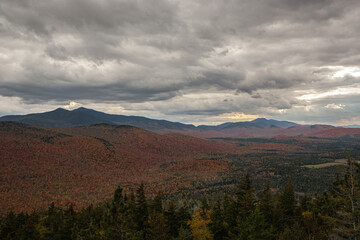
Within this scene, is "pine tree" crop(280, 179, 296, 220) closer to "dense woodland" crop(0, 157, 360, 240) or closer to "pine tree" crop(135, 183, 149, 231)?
"dense woodland" crop(0, 157, 360, 240)

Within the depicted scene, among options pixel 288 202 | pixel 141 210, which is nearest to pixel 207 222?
pixel 141 210

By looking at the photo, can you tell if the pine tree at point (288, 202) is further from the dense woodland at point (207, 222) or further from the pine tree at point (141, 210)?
the pine tree at point (141, 210)

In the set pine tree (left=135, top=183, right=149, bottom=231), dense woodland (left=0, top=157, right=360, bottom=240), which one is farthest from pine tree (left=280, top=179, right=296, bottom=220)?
pine tree (left=135, top=183, right=149, bottom=231)

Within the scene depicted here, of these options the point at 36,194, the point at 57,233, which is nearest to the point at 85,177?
the point at 36,194

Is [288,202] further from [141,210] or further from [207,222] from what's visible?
[141,210]

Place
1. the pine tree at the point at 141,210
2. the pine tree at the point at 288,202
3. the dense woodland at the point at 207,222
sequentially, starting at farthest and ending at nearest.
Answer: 1. the pine tree at the point at 288,202
2. the pine tree at the point at 141,210
3. the dense woodland at the point at 207,222

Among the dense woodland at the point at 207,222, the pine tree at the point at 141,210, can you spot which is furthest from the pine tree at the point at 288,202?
the pine tree at the point at 141,210

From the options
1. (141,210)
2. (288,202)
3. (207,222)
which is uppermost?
(288,202)

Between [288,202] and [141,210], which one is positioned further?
[288,202]

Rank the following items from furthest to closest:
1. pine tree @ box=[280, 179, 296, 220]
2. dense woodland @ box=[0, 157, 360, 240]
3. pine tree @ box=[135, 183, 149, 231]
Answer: pine tree @ box=[280, 179, 296, 220]
pine tree @ box=[135, 183, 149, 231]
dense woodland @ box=[0, 157, 360, 240]

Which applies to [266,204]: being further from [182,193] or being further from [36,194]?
[36,194]

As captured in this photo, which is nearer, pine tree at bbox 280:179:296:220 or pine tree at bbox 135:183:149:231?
pine tree at bbox 135:183:149:231

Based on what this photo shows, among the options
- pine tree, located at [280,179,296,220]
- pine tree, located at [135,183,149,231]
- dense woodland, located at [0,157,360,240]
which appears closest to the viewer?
dense woodland, located at [0,157,360,240]

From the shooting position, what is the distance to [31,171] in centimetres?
16725
